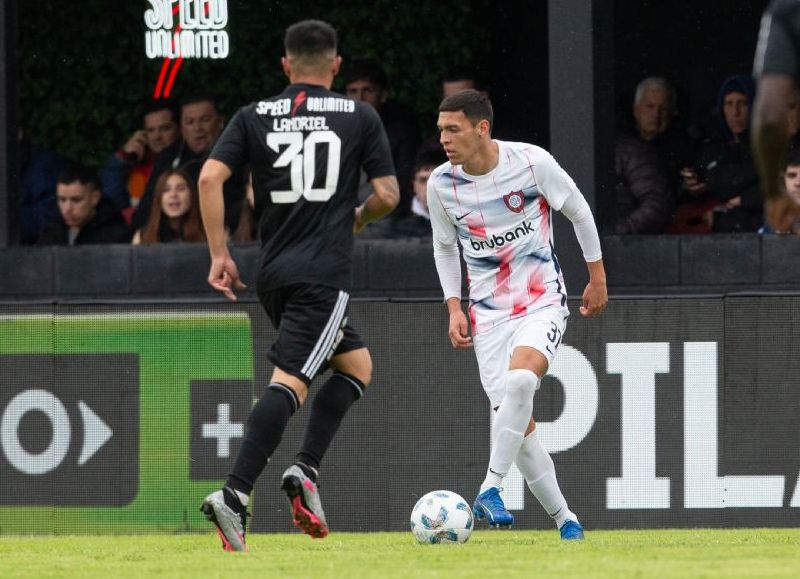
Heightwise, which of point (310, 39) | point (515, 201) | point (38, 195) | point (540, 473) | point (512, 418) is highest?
point (310, 39)

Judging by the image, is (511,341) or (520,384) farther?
(511,341)

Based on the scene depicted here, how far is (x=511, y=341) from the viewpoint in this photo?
770 centimetres

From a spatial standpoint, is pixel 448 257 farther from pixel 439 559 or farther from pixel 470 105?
pixel 439 559

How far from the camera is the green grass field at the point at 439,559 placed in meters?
6.06

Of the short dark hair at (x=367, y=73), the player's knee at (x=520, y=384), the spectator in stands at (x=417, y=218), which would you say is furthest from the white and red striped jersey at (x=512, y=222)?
the short dark hair at (x=367, y=73)

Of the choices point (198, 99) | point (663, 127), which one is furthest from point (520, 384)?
point (198, 99)

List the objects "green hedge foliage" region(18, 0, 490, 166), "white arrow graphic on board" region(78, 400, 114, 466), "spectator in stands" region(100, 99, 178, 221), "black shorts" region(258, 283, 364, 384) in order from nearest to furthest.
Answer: "black shorts" region(258, 283, 364, 384) < "white arrow graphic on board" region(78, 400, 114, 466) < "spectator in stands" region(100, 99, 178, 221) < "green hedge foliage" region(18, 0, 490, 166)

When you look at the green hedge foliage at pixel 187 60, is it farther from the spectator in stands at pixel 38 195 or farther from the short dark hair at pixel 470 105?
the short dark hair at pixel 470 105

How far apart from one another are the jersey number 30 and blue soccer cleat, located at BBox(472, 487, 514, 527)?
55.0 inches

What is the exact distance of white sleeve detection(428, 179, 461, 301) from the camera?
25.7 ft

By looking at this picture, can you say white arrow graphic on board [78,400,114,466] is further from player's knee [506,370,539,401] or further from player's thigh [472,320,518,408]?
player's knee [506,370,539,401]

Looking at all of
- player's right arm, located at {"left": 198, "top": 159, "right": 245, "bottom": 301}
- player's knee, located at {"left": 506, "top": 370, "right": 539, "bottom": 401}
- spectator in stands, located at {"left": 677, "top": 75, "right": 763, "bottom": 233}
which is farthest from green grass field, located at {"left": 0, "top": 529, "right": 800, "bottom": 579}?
spectator in stands, located at {"left": 677, "top": 75, "right": 763, "bottom": 233}

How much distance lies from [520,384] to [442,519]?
66 cm

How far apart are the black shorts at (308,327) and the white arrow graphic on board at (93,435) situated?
9.99ft
